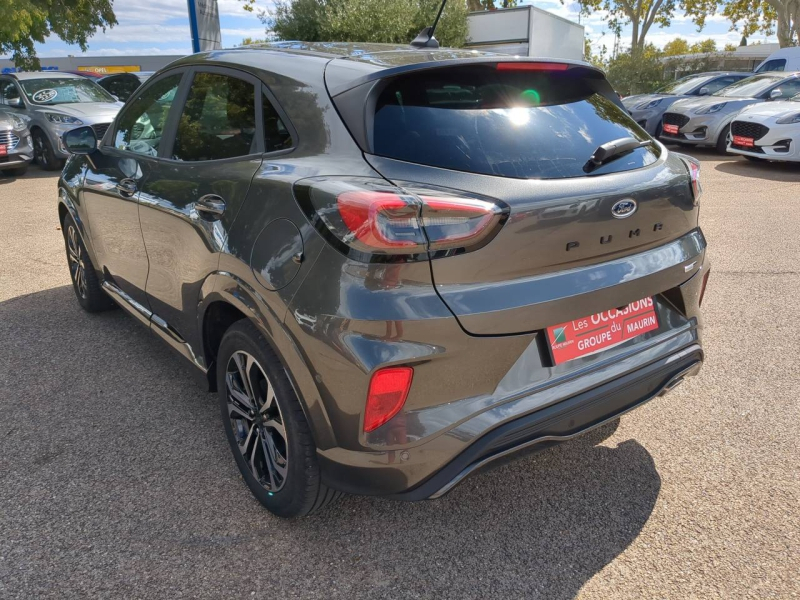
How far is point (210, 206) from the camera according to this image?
8.74 feet

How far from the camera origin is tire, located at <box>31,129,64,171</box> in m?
12.1

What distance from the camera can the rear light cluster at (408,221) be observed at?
76.4 inches

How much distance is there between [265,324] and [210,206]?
0.65 meters

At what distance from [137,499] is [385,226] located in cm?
164

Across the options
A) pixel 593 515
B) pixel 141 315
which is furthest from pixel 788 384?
pixel 141 315

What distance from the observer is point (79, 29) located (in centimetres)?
2622

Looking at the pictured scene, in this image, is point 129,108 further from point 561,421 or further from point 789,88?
point 789,88

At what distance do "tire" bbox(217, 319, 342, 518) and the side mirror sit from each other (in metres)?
1.94

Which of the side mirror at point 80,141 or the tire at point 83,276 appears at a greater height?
the side mirror at point 80,141

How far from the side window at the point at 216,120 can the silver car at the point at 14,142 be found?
9775 millimetres

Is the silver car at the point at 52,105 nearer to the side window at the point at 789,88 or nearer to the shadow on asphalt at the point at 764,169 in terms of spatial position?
the shadow on asphalt at the point at 764,169

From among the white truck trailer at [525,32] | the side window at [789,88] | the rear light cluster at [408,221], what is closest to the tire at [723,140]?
the side window at [789,88]

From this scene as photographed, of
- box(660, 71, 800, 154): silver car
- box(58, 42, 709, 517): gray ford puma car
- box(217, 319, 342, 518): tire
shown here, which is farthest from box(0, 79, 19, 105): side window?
box(660, 71, 800, 154): silver car

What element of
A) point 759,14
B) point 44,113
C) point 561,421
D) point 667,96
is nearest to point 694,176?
point 561,421
